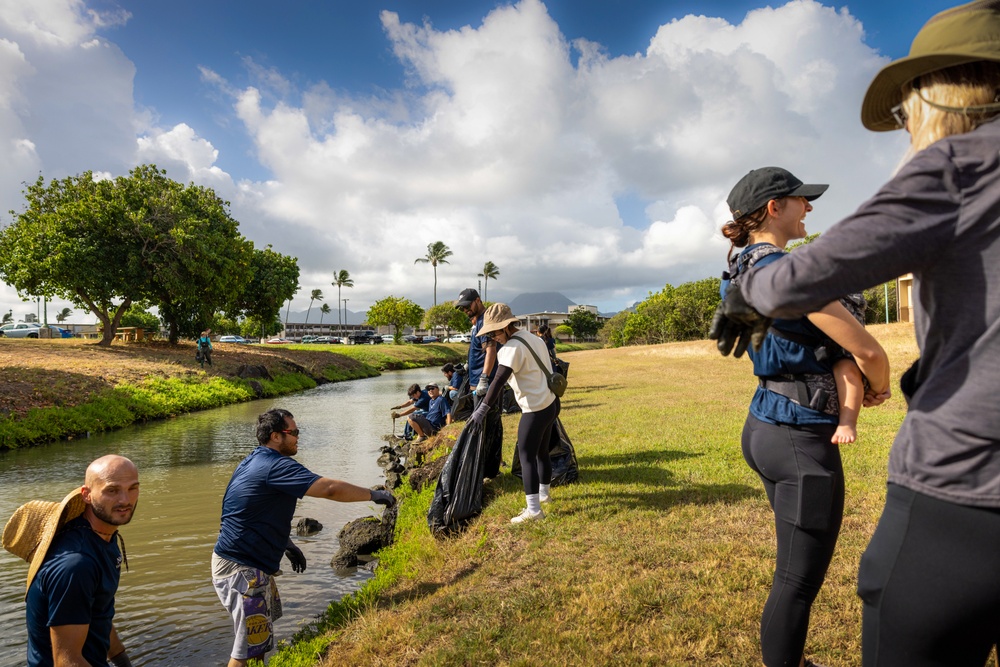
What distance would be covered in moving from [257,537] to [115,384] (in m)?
18.9

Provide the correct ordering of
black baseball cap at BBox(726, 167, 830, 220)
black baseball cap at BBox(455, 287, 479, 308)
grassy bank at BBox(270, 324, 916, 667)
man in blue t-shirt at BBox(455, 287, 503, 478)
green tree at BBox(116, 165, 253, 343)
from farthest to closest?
1. green tree at BBox(116, 165, 253, 343)
2. black baseball cap at BBox(455, 287, 479, 308)
3. man in blue t-shirt at BBox(455, 287, 503, 478)
4. grassy bank at BBox(270, 324, 916, 667)
5. black baseball cap at BBox(726, 167, 830, 220)

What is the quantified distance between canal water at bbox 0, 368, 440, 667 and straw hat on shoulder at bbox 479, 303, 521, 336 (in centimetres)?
304

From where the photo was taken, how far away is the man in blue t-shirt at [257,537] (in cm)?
410

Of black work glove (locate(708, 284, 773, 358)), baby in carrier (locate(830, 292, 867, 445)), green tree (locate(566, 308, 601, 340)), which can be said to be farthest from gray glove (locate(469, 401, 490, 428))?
green tree (locate(566, 308, 601, 340))

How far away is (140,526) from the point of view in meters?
7.79

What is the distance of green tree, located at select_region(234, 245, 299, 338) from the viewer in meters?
43.4

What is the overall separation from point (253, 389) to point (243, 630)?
77.4 ft

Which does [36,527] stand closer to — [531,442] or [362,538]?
[531,442]

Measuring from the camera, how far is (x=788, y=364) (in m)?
2.33

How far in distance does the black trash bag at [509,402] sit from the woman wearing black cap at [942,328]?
30.2ft

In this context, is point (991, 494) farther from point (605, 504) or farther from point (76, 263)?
point (76, 263)

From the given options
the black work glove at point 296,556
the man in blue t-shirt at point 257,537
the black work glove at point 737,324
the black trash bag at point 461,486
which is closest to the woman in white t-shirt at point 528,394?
the black trash bag at point 461,486

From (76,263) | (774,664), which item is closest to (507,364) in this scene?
(774,664)

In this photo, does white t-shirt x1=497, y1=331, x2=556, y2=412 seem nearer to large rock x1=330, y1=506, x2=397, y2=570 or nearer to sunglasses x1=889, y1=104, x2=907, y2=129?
large rock x1=330, y1=506, x2=397, y2=570
